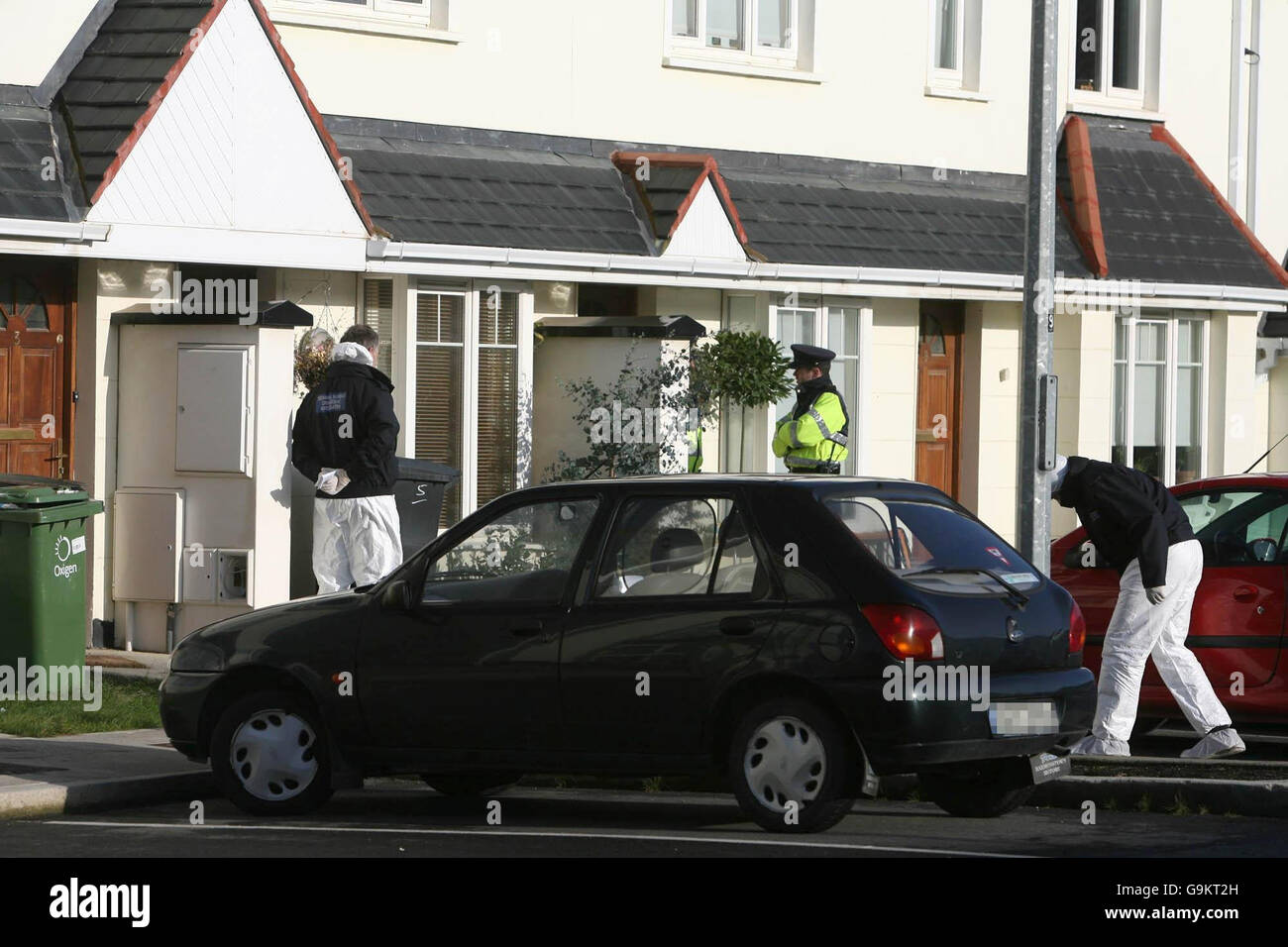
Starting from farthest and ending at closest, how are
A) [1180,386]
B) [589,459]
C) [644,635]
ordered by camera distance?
[1180,386] → [589,459] → [644,635]

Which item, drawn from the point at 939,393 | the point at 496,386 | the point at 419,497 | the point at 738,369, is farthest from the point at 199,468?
the point at 939,393

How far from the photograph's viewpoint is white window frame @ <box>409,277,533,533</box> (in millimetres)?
16312

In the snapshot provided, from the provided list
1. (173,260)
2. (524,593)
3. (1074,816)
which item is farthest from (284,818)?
(173,260)

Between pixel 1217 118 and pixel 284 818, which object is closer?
pixel 284 818

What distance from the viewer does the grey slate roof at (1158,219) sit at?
67.0 feet

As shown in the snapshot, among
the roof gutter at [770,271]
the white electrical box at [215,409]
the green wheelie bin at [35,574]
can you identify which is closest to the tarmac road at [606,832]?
the green wheelie bin at [35,574]

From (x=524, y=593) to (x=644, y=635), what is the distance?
622 millimetres

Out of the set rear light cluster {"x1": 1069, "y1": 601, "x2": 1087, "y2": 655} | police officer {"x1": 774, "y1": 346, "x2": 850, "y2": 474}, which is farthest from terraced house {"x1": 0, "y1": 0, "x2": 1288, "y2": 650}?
rear light cluster {"x1": 1069, "y1": 601, "x2": 1087, "y2": 655}

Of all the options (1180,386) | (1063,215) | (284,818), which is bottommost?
(284,818)

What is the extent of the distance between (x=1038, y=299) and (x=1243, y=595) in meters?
1.88

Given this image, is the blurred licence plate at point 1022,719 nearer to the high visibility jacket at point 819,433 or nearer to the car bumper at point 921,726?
the car bumper at point 921,726

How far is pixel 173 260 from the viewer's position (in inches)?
575

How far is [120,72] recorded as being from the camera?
1470 cm

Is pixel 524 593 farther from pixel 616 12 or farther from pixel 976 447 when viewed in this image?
pixel 976 447
